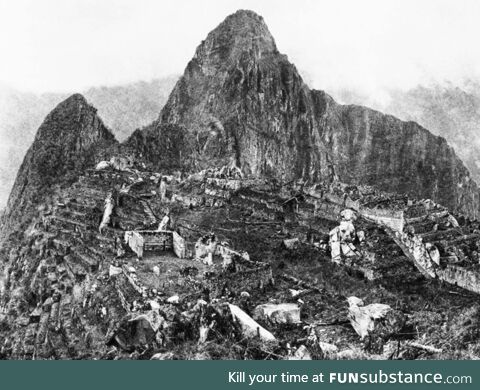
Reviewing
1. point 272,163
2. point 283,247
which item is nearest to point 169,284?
point 283,247

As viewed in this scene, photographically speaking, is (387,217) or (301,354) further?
(387,217)

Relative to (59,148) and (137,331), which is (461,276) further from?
(59,148)

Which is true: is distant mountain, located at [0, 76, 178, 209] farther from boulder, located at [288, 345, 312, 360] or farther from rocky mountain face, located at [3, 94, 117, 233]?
boulder, located at [288, 345, 312, 360]

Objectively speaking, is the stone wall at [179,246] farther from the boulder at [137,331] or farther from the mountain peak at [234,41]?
the mountain peak at [234,41]

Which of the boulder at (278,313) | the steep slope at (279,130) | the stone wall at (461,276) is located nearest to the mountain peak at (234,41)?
the steep slope at (279,130)

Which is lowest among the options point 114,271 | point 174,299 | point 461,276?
point 174,299

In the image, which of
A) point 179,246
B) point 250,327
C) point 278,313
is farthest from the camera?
point 179,246

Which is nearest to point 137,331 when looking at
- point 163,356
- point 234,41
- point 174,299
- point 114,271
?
point 163,356

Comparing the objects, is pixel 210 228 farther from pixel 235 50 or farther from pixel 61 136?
pixel 235 50
